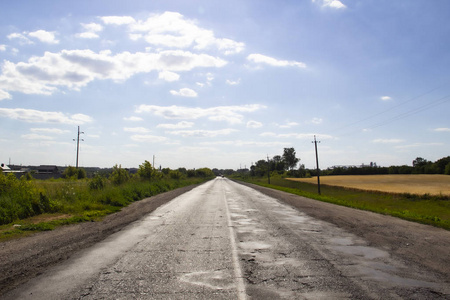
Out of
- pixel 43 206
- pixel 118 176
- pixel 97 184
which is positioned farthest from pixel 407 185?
pixel 43 206

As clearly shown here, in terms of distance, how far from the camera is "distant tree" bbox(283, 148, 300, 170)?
529 ft

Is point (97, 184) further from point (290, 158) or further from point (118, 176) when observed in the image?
point (290, 158)

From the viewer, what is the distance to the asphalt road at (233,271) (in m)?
4.48

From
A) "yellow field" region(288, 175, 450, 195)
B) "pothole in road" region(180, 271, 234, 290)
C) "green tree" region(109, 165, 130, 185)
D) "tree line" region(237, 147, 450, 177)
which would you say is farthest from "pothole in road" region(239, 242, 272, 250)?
Answer: "tree line" region(237, 147, 450, 177)

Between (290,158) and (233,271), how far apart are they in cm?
15979

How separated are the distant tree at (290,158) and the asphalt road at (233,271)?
155 m

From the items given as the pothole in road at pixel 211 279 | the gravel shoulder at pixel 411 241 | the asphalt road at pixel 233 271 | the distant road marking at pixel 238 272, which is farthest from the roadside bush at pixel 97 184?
the pothole in road at pixel 211 279

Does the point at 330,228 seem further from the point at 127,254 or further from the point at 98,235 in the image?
the point at 98,235

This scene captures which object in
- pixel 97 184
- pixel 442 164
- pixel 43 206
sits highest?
pixel 442 164

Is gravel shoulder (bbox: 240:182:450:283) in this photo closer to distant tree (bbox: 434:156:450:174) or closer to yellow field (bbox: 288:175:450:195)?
yellow field (bbox: 288:175:450:195)

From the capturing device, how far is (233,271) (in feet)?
18.1

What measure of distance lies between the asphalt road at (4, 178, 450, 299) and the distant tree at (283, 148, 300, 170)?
155 metres

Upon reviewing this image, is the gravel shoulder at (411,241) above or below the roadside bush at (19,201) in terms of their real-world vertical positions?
below

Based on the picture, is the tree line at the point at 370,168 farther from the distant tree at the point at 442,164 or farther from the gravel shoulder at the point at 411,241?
the gravel shoulder at the point at 411,241
